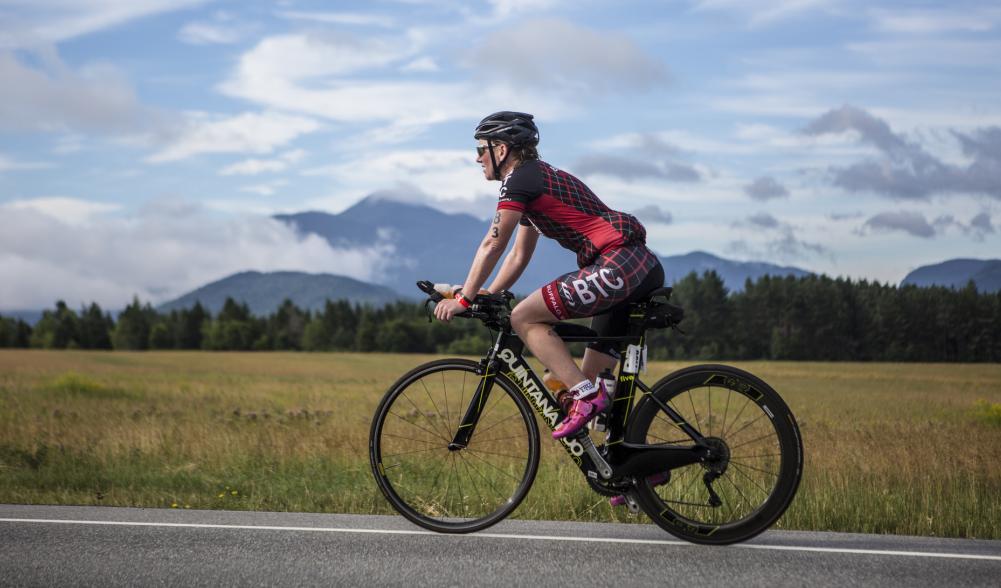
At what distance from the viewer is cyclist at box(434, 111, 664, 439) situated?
5598 millimetres

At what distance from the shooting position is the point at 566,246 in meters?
5.91

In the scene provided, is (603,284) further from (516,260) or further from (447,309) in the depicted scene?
(447,309)

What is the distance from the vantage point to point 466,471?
6.68 metres

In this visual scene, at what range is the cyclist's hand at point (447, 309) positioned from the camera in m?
5.66

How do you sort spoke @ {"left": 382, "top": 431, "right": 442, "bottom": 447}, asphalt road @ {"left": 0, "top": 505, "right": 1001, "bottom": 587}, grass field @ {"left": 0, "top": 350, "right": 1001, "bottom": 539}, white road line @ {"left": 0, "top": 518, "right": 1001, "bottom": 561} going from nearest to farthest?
asphalt road @ {"left": 0, "top": 505, "right": 1001, "bottom": 587} → white road line @ {"left": 0, "top": 518, "right": 1001, "bottom": 561} → spoke @ {"left": 382, "top": 431, "right": 442, "bottom": 447} → grass field @ {"left": 0, "top": 350, "right": 1001, "bottom": 539}

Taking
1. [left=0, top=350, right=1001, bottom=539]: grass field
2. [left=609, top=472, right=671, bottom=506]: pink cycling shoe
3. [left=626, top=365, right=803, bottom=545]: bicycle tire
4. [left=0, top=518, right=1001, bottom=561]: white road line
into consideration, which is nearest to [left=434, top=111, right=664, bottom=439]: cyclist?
[left=626, top=365, right=803, bottom=545]: bicycle tire

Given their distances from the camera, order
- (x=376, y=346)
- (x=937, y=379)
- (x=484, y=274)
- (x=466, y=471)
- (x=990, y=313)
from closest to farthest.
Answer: (x=484, y=274) < (x=466, y=471) < (x=937, y=379) < (x=990, y=313) < (x=376, y=346)

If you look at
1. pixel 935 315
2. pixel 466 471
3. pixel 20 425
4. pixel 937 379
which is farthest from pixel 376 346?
pixel 466 471

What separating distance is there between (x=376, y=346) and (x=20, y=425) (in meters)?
122

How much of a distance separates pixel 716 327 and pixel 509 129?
104 meters

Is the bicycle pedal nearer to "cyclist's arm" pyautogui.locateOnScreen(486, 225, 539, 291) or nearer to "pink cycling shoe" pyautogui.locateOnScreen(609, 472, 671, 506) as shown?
"pink cycling shoe" pyautogui.locateOnScreen(609, 472, 671, 506)

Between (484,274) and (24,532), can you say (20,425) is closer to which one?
(24,532)

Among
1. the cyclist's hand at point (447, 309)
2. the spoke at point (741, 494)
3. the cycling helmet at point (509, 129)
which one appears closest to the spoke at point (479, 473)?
the cyclist's hand at point (447, 309)

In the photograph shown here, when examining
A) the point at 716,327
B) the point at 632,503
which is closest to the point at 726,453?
the point at 632,503
